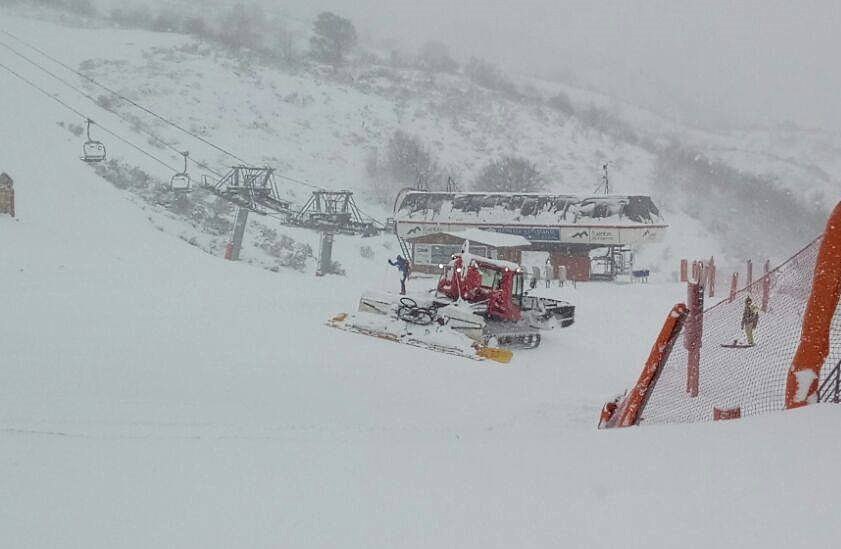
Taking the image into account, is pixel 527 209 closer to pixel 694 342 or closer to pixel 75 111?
pixel 694 342

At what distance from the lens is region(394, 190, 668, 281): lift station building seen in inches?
1195

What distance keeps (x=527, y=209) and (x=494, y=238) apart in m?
4.42

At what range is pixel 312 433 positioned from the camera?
605 cm

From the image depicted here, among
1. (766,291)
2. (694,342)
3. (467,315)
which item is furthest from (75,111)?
(766,291)

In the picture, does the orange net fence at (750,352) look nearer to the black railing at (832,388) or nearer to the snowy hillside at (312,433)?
the black railing at (832,388)

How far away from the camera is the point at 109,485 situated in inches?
142

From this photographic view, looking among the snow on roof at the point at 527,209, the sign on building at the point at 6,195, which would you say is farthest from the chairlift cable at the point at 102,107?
the sign on building at the point at 6,195

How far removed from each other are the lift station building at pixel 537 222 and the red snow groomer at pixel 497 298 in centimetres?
1502

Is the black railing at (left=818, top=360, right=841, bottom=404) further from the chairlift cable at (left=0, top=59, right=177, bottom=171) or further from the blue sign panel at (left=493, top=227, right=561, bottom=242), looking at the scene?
the chairlift cable at (left=0, top=59, right=177, bottom=171)

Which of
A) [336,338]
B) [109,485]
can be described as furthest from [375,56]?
[109,485]

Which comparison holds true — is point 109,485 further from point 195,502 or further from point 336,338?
point 336,338

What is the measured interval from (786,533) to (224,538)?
256cm

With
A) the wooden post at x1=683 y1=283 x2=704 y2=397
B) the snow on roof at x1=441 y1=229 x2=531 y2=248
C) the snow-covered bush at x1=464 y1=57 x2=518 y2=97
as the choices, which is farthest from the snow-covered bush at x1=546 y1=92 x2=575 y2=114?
the wooden post at x1=683 y1=283 x2=704 y2=397

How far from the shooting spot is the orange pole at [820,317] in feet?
15.6
